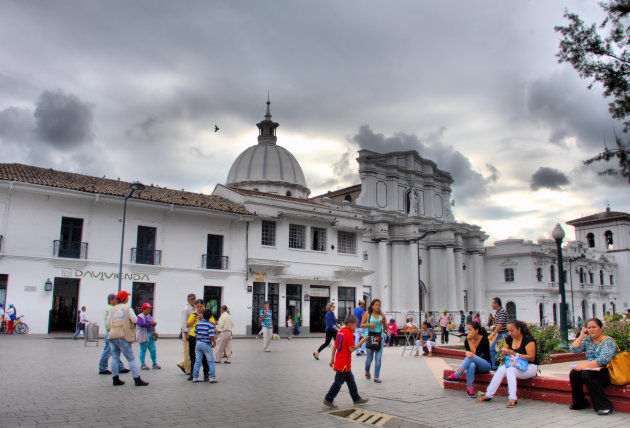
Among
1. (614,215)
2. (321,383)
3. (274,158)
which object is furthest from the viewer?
(614,215)

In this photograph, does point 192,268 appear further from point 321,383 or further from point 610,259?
point 610,259

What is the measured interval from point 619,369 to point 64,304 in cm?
2548

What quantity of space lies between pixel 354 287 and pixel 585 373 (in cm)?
2991

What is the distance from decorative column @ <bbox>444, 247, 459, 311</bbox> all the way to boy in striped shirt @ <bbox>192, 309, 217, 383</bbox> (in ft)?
138

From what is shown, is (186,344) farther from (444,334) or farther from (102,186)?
(102,186)

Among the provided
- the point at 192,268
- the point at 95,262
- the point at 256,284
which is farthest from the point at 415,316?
the point at 95,262

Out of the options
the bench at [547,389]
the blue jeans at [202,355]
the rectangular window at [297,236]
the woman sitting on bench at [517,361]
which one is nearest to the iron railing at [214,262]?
the rectangular window at [297,236]

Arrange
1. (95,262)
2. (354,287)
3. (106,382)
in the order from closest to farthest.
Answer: (106,382) < (95,262) < (354,287)

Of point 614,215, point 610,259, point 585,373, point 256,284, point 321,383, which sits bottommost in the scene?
point 321,383

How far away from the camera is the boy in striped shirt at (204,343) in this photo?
10.2 meters

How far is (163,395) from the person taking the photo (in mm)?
8766

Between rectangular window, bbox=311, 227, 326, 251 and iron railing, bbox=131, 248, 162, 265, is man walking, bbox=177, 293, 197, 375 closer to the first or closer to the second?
iron railing, bbox=131, 248, 162, 265

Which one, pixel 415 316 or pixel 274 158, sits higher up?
pixel 274 158

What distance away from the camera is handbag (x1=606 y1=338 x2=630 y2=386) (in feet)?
24.1
